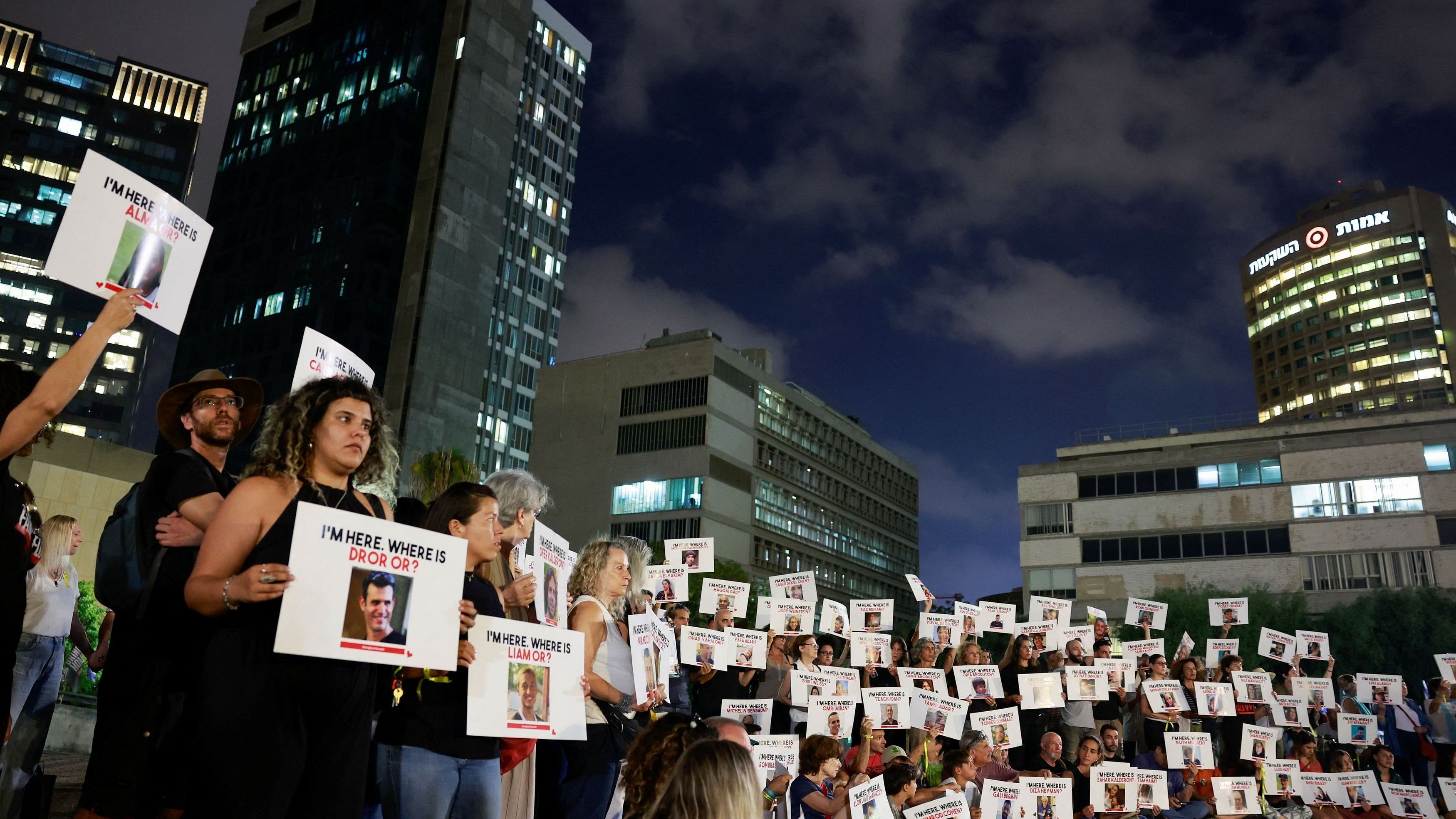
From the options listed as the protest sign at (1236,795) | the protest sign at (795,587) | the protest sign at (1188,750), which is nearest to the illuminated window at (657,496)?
the protest sign at (795,587)

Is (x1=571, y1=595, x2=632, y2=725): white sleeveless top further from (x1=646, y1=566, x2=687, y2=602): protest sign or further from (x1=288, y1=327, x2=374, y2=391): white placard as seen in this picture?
(x1=646, y1=566, x2=687, y2=602): protest sign

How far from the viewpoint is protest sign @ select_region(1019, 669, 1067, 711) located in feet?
38.4

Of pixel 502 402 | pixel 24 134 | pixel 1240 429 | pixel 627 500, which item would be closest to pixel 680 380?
pixel 627 500

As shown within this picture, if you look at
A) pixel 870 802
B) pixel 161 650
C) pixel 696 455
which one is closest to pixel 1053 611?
pixel 870 802

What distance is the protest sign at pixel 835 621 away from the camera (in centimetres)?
1231

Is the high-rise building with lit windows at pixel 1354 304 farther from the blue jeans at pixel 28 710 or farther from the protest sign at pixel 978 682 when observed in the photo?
the blue jeans at pixel 28 710

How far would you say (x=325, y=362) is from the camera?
16.8ft

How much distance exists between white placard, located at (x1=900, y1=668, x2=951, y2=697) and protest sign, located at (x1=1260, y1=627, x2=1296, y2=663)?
21.6ft

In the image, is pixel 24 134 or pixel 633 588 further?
pixel 24 134

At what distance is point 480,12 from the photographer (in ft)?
241

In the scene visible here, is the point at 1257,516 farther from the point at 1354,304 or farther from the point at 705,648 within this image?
the point at 1354,304

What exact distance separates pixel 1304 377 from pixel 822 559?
80.4 m

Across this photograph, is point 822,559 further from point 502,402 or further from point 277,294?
point 277,294

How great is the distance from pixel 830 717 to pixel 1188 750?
175 inches
